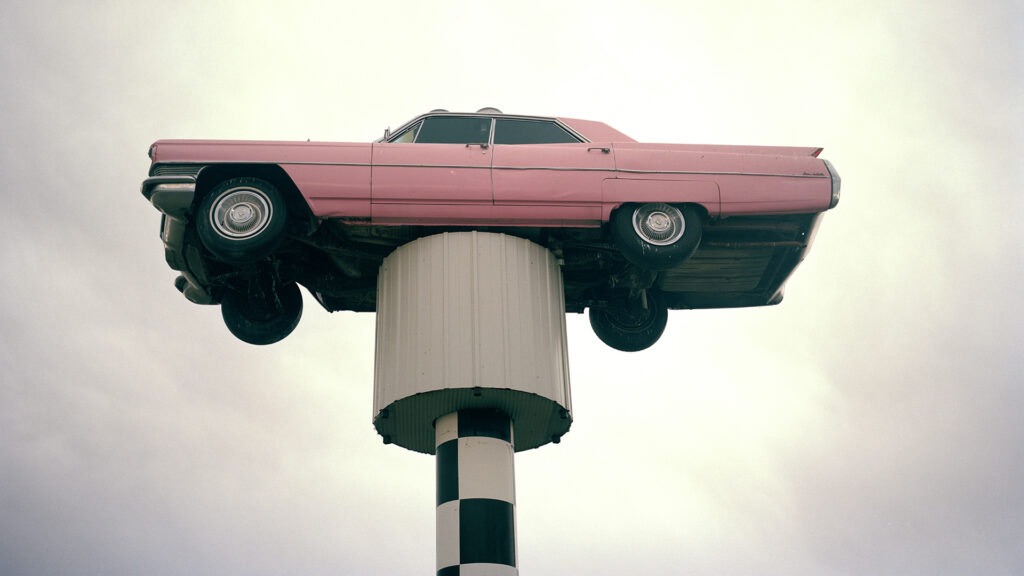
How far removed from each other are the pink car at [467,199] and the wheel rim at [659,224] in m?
0.02

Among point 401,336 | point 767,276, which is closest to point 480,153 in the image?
point 401,336

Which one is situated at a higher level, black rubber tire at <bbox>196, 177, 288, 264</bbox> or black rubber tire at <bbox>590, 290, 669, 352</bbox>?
black rubber tire at <bbox>590, 290, 669, 352</bbox>

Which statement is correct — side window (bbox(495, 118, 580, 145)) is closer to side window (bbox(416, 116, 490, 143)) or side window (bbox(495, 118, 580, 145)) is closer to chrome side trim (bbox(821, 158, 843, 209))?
side window (bbox(416, 116, 490, 143))

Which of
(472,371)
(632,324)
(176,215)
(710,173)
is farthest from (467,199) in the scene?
(632,324)

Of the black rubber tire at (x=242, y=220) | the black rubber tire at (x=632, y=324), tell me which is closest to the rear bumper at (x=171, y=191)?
the black rubber tire at (x=242, y=220)

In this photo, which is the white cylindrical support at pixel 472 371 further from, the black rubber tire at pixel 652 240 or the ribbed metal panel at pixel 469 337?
the black rubber tire at pixel 652 240

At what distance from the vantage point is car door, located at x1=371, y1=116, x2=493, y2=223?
13.9 m

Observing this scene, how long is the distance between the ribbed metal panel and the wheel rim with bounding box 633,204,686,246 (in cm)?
133

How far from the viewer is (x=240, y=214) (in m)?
13.5

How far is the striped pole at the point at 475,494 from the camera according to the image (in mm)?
12633

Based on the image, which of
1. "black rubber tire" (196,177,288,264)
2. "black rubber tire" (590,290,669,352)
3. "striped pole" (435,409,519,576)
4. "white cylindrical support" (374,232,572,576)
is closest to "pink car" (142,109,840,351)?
"black rubber tire" (196,177,288,264)

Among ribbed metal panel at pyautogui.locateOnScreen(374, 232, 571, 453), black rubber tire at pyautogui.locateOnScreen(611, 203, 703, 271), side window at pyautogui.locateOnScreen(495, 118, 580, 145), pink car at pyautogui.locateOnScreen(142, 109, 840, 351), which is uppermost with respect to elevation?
side window at pyautogui.locateOnScreen(495, 118, 580, 145)

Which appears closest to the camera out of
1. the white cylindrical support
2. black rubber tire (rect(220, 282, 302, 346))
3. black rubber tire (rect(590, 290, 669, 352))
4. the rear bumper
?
the white cylindrical support

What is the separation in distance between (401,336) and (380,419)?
1.06 metres
